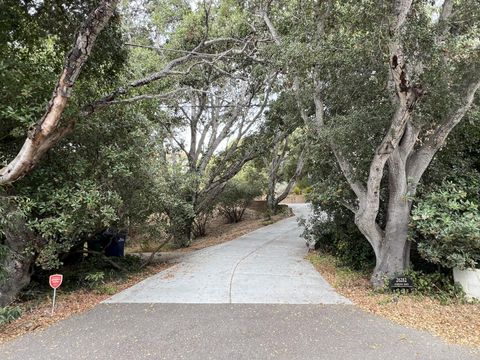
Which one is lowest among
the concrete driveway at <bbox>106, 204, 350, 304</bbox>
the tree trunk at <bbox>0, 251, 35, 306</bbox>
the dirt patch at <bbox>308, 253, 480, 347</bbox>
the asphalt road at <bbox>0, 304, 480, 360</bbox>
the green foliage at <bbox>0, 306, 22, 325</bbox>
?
the concrete driveway at <bbox>106, 204, 350, 304</bbox>

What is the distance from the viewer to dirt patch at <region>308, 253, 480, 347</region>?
3.94 meters

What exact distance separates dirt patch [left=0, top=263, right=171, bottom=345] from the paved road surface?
22 cm

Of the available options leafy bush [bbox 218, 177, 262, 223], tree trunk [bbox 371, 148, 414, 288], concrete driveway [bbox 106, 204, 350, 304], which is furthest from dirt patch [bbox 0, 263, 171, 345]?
leafy bush [bbox 218, 177, 262, 223]

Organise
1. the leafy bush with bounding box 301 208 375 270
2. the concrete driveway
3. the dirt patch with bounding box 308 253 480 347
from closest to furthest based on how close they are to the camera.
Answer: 1. the dirt patch with bounding box 308 253 480 347
2. the concrete driveway
3. the leafy bush with bounding box 301 208 375 270

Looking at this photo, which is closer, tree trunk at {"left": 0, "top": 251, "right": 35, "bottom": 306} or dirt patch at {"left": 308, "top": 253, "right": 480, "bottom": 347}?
dirt patch at {"left": 308, "top": 253, "right": 480, "bottom": 347}

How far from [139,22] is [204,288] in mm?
10228

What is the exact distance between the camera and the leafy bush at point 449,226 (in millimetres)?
4770

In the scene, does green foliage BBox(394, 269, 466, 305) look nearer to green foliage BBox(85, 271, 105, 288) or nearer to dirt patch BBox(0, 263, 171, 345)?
dirt patch BBox(0, 263, 171, 345)

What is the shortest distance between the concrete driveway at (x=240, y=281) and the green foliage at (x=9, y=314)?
124 cm

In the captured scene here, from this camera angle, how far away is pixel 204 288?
5898 millimetres

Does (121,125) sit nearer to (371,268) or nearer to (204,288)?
(204,288)

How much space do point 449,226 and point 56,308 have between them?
609 centimetres

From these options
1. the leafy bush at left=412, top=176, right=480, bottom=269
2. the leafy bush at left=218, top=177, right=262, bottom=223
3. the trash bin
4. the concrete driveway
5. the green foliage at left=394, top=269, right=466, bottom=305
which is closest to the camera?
the leafy bush at left=412, top=176, right=480, bottom=269

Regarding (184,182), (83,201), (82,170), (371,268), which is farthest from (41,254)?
(371,268)
